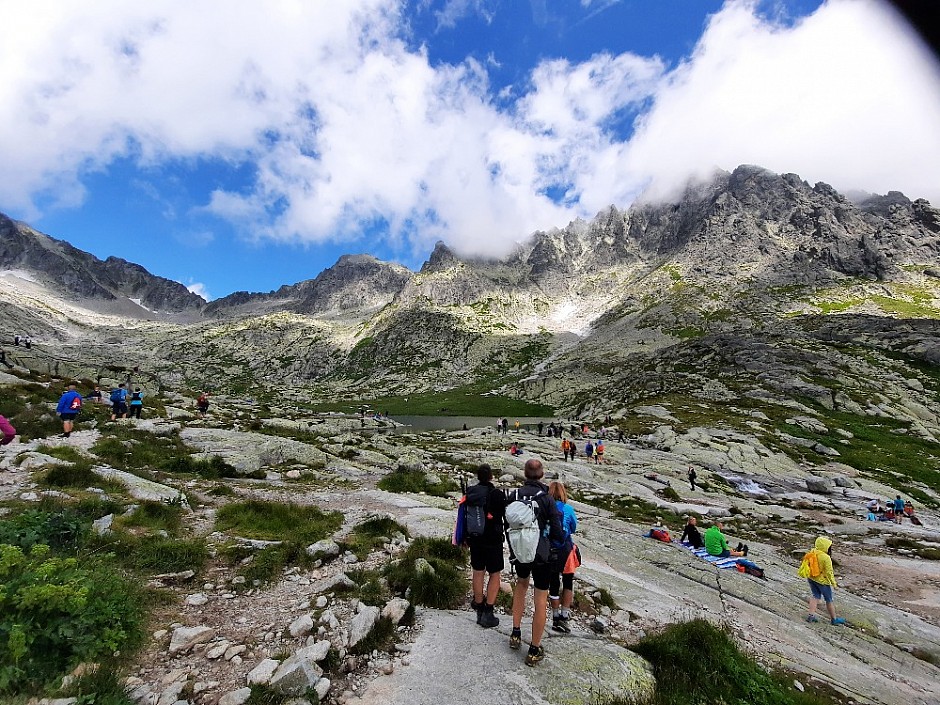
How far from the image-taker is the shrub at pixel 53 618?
4852 millimetres

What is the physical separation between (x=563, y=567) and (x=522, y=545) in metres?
2.09

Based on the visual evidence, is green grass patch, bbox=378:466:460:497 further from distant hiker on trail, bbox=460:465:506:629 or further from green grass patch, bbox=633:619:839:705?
green grass patch, bbox=633:619:839:705

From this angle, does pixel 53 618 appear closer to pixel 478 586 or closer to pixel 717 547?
pixel 478 586

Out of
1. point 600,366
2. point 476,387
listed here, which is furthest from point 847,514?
point 476,387

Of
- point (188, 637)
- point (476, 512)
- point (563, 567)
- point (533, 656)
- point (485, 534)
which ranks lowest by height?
point (188, 637)

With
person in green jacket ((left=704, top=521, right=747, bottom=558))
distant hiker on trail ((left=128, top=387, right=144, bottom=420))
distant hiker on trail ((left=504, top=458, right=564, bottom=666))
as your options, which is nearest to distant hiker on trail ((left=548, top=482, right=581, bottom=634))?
distant hiker on trail ((left=504, top=458, right=564, bottom=666))

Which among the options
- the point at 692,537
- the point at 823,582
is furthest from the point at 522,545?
the point at 692,537

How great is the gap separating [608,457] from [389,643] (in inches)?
1705

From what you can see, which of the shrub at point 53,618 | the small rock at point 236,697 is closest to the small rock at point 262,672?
the small rock at point 236,697

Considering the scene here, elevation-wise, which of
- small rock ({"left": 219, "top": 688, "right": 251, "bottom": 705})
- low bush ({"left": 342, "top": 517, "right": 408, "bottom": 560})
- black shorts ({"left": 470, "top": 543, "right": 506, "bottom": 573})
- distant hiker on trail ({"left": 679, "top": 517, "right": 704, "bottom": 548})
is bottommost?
distant hiker on trail ({"left": 679, "top": 517, "right": 704, "bottom": 548})

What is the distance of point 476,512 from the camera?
851 centimetres

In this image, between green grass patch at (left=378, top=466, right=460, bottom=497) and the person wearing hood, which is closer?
the person wearing hood

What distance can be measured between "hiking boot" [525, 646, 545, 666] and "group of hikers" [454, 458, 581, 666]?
13 millimetres

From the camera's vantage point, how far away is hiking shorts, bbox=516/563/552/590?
24.8 ft
